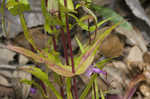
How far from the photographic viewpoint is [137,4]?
207cm

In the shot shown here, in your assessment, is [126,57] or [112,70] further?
[126,57]

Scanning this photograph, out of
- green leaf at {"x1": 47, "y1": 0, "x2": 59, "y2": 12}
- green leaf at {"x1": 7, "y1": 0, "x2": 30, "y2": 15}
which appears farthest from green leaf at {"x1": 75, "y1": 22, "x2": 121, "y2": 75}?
green leaf at {"x1": 7, "y1": 0, "x2": 30, "y2": 15}

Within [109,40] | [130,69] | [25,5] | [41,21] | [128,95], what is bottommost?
[128,95]

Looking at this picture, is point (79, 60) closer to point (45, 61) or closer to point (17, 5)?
point (45, 61)

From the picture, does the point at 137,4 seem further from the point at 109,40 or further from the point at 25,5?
the point at 25,5

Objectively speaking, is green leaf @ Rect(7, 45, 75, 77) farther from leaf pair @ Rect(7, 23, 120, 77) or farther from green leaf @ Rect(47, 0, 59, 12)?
green leaf @ Rect(47, 0, 59, 12)

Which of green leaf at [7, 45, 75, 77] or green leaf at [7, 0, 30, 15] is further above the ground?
green leaf at [7, 0, 30, 15]

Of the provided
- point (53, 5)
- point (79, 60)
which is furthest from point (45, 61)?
point (53, 5)

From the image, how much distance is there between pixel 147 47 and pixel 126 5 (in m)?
0.48

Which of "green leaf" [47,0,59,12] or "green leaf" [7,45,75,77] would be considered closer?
"green leaf" [47,0,59,12]

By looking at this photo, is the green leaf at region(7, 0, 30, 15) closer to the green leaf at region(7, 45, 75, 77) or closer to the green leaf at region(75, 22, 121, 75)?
the green leaf at region(7, 45, 75, 77)

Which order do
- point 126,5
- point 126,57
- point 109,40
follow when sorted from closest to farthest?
point 126,57 < point 109,40 < point 126,5

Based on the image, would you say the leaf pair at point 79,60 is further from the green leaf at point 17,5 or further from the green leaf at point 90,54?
the green leaf at point 17,5

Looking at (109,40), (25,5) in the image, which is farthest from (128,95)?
(25,5)
